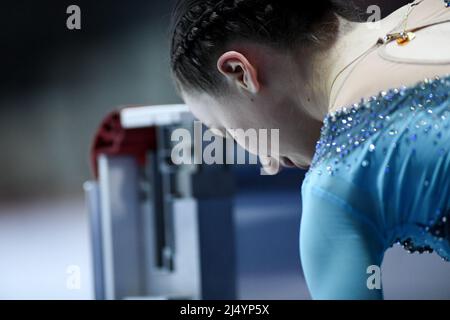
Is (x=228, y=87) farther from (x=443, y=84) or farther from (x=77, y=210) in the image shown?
(x=77, y=210)

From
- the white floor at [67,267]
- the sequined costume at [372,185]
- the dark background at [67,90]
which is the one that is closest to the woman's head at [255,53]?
the sequined costume at [372,185]

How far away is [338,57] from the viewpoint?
675 mm

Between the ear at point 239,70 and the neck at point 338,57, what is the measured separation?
2.1 inches

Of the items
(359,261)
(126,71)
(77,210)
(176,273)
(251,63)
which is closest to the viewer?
(359,261)

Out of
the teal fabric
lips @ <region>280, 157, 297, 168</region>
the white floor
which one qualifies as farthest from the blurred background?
the teal fabric

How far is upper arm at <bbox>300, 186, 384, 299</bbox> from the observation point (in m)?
0.55

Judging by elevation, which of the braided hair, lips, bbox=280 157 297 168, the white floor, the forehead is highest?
the braided hair

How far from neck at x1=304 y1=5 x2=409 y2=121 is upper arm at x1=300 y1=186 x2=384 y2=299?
0.41 ft

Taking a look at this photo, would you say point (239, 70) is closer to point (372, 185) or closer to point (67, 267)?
point (372, 185)

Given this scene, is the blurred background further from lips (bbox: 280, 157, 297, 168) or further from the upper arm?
the upper arm
